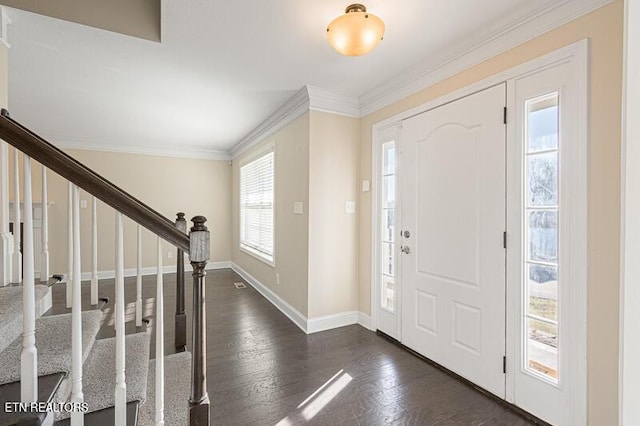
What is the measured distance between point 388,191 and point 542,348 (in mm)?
1721

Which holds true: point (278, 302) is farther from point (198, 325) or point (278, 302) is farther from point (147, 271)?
point (147, 271)

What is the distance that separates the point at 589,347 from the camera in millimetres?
1589

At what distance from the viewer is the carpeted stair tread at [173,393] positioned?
5.31 feet

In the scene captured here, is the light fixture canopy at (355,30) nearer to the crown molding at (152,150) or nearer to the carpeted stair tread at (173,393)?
the carpeted stair tread at (173,393)

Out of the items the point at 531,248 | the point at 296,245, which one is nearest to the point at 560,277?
the point at 531,248

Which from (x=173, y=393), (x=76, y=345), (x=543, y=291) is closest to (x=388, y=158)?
(x=543, y=291)

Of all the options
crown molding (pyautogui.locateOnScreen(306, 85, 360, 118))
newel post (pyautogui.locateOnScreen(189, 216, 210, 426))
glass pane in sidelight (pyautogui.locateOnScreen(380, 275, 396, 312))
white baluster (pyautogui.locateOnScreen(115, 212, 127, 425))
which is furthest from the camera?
crown molding (pyautogui.locateOnScreen(306, 85, 360, 118))

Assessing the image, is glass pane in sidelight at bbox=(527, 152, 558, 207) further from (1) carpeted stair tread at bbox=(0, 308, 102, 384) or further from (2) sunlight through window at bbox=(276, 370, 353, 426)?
(1) carpeted stair tread at bbox=(0, 308, 102, 384)

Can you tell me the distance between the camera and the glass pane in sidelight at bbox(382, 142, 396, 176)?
2.94m

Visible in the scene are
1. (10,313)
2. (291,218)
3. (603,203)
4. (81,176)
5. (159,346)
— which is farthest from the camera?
(291,218)

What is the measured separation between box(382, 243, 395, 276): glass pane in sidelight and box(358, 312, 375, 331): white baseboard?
0.58 m

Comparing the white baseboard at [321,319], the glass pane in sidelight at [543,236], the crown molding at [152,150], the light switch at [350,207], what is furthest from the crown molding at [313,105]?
the crown molding at [152,150]

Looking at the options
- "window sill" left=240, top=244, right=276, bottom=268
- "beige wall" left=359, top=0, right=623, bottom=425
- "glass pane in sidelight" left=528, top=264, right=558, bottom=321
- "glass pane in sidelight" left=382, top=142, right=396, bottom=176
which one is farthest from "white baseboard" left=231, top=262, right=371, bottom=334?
"beige wall" left=359, top=0, right=623, bottom=425

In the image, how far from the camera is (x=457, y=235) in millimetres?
2307
